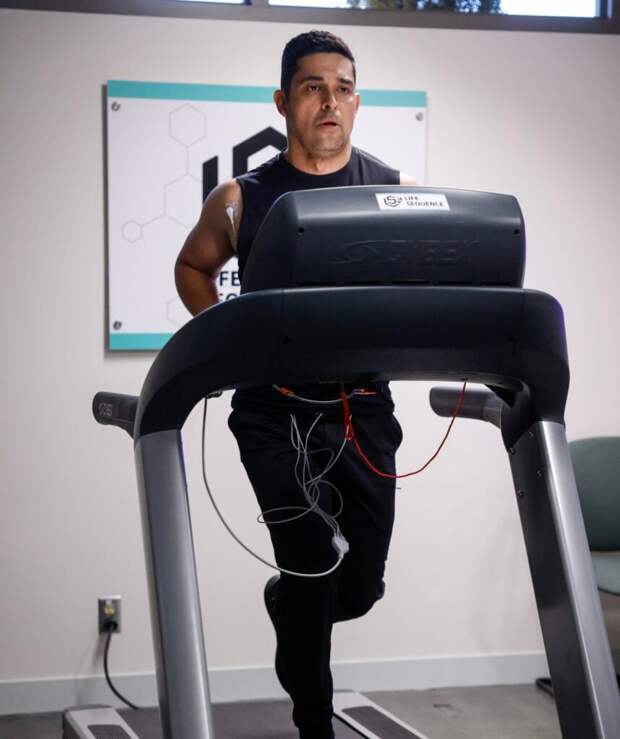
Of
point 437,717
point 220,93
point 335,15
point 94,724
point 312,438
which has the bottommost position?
point 437,717

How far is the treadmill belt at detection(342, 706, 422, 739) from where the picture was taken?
261 centimetres

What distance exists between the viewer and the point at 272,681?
10.7ft

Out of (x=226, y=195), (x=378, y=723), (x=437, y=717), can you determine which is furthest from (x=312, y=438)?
(x=437, y=717)

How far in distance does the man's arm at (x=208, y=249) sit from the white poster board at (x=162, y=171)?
88 centimetres

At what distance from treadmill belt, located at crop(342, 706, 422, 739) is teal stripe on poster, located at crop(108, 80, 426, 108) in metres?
1.80

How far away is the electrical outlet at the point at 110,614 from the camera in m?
3.18

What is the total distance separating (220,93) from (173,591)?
2.13 meters

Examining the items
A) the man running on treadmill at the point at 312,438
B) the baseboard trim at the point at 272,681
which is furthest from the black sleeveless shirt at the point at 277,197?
the baseboard trim at the point at 272,681

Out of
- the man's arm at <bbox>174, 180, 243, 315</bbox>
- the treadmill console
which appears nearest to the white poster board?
the man's arm at <bbox>174, 180, 243, 315</bbox>

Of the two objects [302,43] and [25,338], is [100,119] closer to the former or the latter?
[25,338]

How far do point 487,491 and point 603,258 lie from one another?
0.86m

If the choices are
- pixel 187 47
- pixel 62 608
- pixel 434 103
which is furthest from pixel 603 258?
pixel 62 608

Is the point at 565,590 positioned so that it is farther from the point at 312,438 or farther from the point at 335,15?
the point at 335,15

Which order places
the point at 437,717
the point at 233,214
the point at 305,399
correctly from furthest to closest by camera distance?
the point at 437,717 < the point at 233,214 < the point at 305,399
